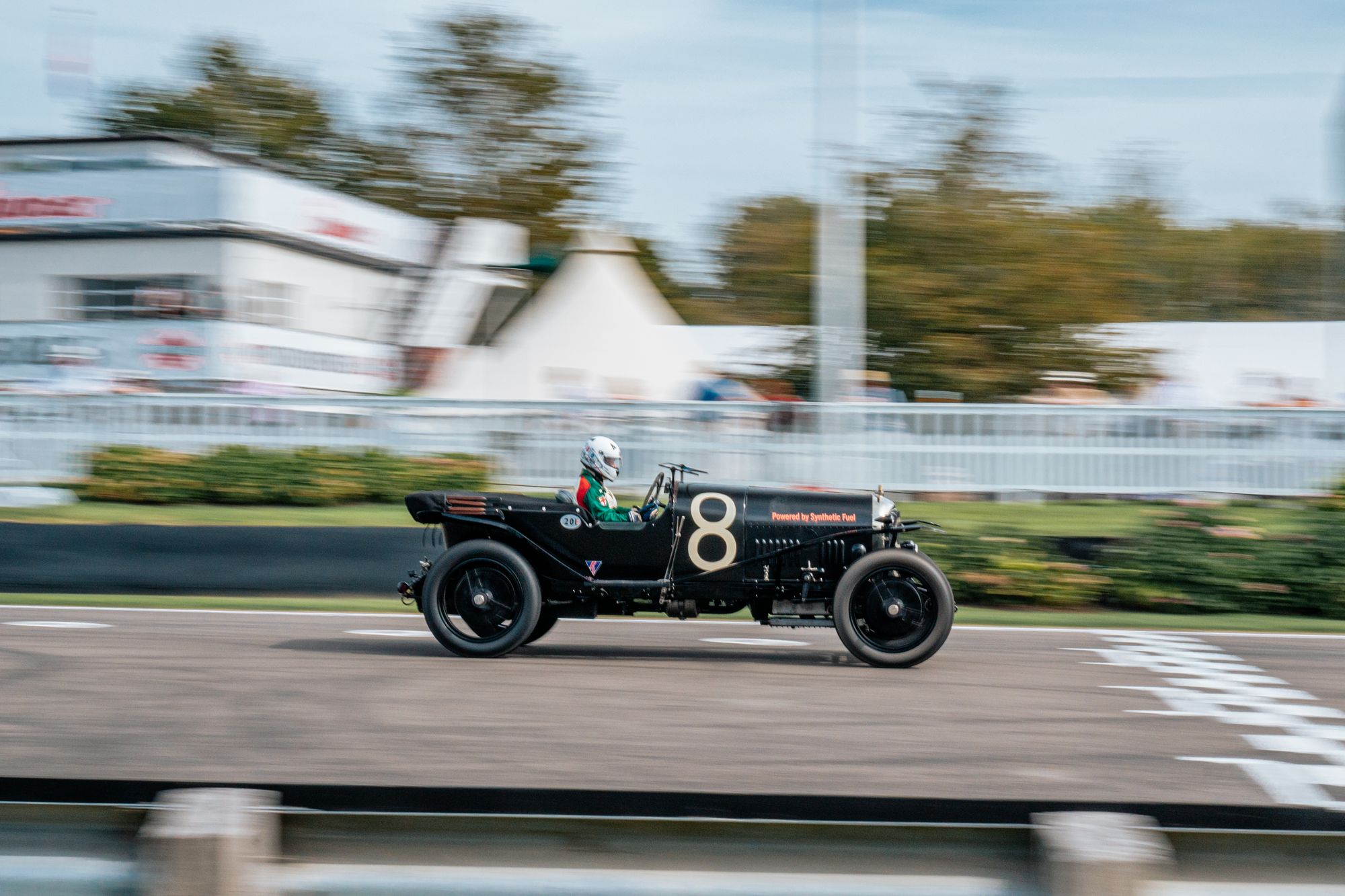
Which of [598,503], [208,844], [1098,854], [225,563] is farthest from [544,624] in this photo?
[1098,854]

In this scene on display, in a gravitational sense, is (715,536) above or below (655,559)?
above

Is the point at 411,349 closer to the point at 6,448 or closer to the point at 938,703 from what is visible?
the point at 6,448

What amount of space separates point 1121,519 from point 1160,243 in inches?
711

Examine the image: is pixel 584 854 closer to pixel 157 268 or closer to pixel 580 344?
pixel 157 268

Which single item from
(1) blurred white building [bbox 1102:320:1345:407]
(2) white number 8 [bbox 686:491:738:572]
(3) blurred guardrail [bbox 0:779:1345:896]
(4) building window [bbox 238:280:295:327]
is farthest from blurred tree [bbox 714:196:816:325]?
(3) blurred guardrail [bbox 0:779:1345:896]

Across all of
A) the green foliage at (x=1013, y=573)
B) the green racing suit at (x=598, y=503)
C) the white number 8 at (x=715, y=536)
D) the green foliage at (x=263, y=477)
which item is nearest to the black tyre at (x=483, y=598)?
the green racing suit at (x=598, y=503)

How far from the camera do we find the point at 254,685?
23.5ft

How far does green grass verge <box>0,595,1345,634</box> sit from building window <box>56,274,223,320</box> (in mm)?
10561

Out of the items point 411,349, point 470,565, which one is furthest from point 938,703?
point 411,349

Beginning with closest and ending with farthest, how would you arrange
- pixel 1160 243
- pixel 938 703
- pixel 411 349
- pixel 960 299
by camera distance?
1. pixel 938 703
2. pixel 960 299
3. pixel 411 349
4. pixel 1160 243

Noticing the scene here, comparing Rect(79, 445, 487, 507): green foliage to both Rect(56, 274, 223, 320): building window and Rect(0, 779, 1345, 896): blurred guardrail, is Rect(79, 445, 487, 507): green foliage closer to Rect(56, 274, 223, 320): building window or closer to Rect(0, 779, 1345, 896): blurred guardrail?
Rect(56, 274, 223, 320): building window

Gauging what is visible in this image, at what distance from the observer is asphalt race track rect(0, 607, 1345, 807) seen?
532cm

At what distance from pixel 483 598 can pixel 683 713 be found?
203 centimetres

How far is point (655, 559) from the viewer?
819cm
